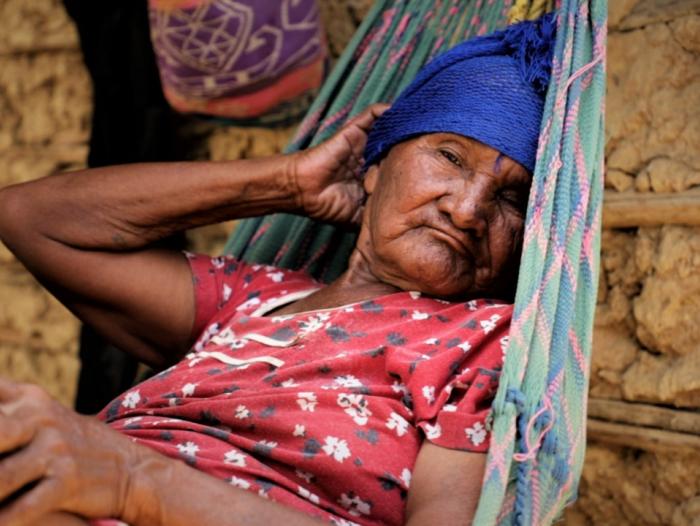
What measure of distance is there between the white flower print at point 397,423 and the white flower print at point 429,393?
0.21 feet

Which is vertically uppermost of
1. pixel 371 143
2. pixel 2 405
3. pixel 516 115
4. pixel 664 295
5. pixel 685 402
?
pixel 516 115

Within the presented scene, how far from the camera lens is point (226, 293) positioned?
6.24 ft

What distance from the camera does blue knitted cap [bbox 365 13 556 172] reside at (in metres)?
1.65

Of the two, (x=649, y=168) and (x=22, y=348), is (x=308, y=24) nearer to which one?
(x=649, y=168)

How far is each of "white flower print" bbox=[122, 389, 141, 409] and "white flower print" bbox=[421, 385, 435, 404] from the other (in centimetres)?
52

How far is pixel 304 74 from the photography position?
236cm

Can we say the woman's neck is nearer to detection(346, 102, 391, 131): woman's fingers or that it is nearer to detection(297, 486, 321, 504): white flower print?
detection(346, 102, 391, 131): woman's fingers

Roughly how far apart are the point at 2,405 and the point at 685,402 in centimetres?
142

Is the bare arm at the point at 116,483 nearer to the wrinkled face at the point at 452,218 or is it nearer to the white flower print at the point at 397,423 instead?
the white flower print at the point at 397,423

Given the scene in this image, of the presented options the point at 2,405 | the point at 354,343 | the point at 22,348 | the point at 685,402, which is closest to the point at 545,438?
the point at 354,343

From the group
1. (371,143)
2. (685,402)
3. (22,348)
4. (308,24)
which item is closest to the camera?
(371,143)

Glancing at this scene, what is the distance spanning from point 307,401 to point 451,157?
51cm

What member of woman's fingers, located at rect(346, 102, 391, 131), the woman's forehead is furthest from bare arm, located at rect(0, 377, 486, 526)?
woman's fingers, located at rect(346, 102, 391, 131)

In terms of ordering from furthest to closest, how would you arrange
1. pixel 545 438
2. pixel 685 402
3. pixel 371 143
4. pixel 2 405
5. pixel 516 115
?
pixel 685 402 → pixel 371 143 → pixel 516 115 → pixel 545 438 → pixel 2 405
